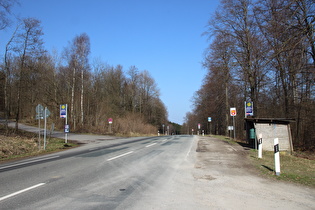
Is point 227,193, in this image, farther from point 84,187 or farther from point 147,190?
point 84,187

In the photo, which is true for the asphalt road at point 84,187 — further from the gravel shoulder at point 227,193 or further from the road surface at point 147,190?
the gravel shoulder at point 227,193

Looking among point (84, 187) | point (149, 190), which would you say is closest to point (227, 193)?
point (149, 190)

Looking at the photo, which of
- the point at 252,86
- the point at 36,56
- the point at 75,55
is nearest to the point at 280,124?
the point at 252,86

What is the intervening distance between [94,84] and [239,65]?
34161 mm

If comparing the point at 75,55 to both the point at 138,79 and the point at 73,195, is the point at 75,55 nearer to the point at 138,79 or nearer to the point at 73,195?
the point at 138,79

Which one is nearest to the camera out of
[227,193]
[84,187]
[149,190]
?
[227,193]

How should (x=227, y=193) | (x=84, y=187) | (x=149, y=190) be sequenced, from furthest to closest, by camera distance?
(x=84, y=187)
(x=149, y=190)
(x=227, y=193)

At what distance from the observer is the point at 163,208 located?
5.04 m

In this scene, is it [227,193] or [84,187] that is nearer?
[227,193]

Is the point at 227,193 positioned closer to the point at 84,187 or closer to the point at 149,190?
the point at 149,190

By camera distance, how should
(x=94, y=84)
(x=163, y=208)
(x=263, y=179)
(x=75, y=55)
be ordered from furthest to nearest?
(x=94, y=84), (x=75, y=55), (x=263, y=179), (x=163, y=208)

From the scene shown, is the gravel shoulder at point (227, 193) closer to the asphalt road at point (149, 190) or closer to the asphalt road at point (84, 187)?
the asphalt road at point (149, 190)

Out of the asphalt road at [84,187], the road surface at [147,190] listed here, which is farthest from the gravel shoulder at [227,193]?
the asphalt road at [84,187]

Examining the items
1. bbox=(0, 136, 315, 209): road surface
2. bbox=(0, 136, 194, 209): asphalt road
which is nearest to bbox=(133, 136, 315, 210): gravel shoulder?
bbox=(0, 136, 315, 209): road surface
